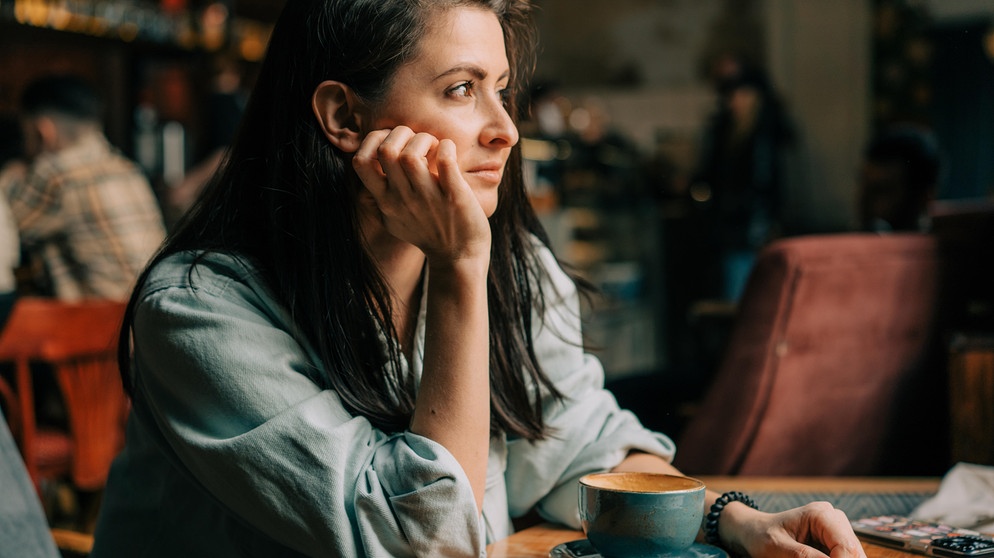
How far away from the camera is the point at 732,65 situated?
7.37 m

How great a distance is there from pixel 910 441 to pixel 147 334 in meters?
1.89

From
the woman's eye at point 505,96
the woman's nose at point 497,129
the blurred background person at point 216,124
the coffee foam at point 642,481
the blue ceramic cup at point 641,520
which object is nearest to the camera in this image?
the blue ceramic cup at point 641,520

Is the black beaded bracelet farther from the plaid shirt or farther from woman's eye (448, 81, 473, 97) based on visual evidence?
the plaid shirt

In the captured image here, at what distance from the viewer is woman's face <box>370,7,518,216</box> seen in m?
1.13

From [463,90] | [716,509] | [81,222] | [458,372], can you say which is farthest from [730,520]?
[81,222]

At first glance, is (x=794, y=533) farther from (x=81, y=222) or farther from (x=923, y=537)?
(x=81, y=222)

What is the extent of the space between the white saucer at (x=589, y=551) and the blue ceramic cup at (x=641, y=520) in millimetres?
22

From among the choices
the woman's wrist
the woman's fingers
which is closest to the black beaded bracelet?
the woman's wrist

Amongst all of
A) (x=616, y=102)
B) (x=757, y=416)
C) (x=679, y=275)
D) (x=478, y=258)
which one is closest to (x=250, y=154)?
(x=478, y=258)

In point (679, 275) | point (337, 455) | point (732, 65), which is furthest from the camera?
point (732, 65)

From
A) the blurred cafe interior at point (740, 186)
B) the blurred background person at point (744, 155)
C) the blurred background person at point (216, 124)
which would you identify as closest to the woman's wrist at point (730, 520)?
the blurred cafe interior at point (740, 186)

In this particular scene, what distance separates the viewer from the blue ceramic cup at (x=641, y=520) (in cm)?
91

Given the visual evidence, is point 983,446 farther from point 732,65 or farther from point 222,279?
point 732,65

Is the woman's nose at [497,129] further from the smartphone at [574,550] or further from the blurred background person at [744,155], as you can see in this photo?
the blurred background person at [744,155]
